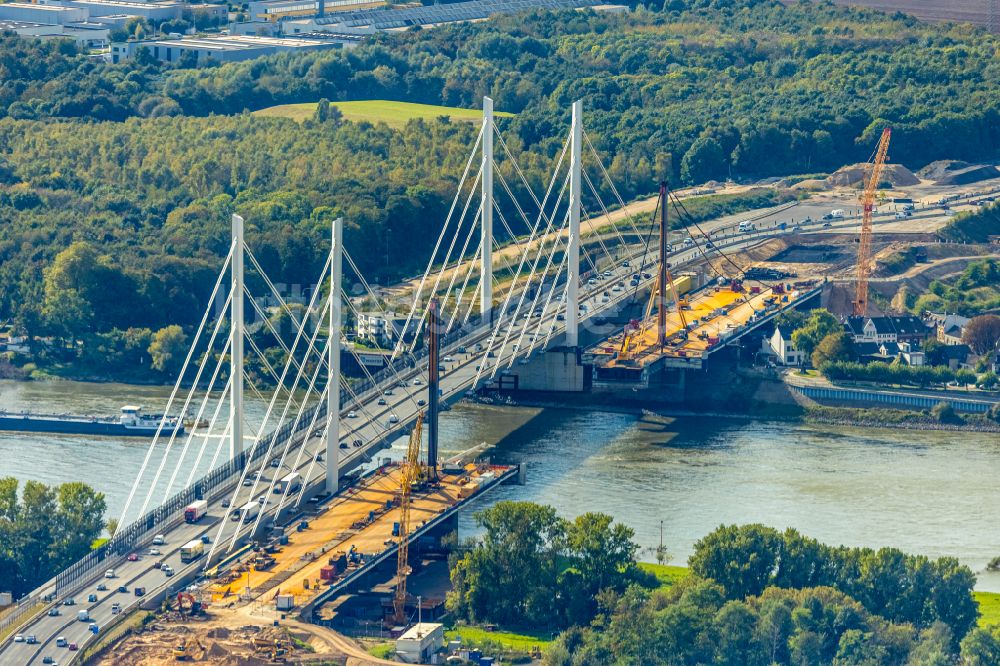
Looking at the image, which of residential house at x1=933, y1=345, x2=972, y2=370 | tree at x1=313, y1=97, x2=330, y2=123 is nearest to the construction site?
residential house at x1=933, y1=345, x2=972, y2=370

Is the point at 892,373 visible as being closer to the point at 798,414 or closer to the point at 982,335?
the point at 798,414

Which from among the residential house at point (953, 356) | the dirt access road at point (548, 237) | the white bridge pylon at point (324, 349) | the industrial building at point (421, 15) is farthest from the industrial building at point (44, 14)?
the residential house at point (953, 356)

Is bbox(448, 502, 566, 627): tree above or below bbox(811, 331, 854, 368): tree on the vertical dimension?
below

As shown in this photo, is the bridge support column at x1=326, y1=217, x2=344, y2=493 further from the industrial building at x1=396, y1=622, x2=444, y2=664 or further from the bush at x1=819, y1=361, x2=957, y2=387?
the bush at x1=819, y1=361, x2=957, y2=387

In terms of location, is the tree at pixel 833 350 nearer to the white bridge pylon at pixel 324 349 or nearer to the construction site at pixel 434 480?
the construction site at pixel 434 480

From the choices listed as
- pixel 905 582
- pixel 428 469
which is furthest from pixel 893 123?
pixel 905 582

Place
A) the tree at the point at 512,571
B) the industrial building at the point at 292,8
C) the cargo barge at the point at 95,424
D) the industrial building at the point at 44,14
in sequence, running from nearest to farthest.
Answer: the tree at the point at 512,571 → the cargo barge at the point at 95,424 → the industrial building at the point at 44,14 → the industrial building at the point at 292,8
